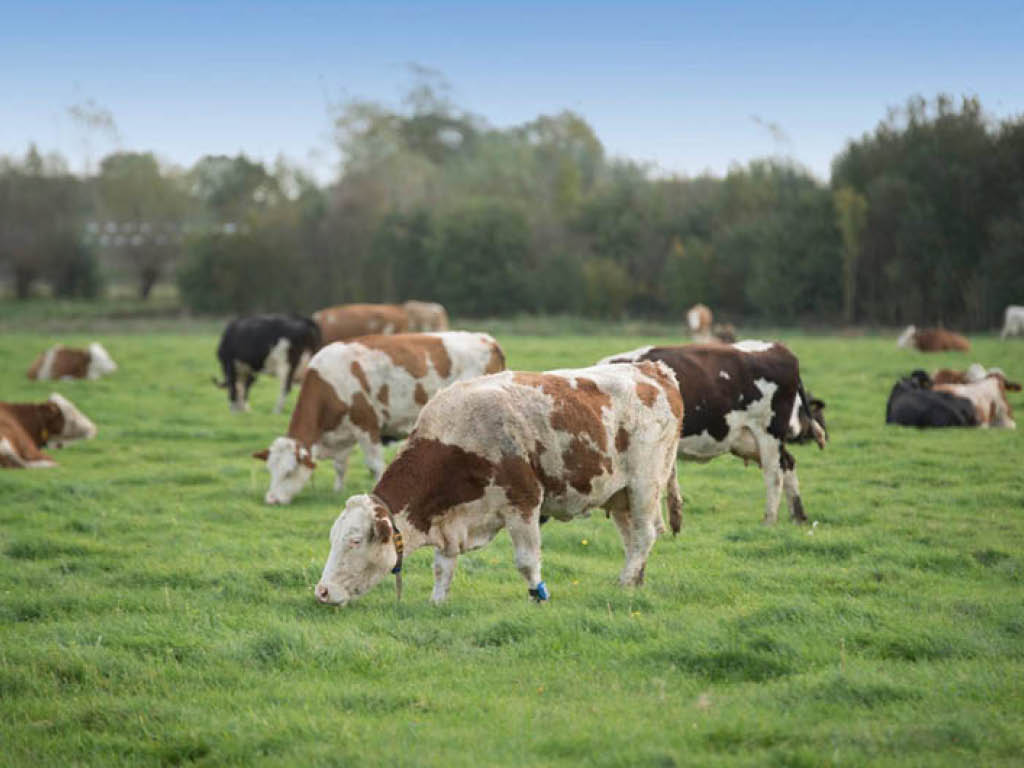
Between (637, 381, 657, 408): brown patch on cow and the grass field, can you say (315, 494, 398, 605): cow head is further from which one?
(637, 381, 657, 408): brown patch on cow

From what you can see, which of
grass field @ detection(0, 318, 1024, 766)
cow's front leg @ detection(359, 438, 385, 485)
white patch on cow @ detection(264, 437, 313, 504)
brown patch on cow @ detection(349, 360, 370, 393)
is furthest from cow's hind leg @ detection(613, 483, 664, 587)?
brown patch on cow @ detection(349, 360, 370, 393)

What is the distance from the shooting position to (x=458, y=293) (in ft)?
175

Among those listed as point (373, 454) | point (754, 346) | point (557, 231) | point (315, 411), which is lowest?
point (373, 454)

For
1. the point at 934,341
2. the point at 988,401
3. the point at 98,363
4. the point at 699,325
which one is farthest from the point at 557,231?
the point at 988,401

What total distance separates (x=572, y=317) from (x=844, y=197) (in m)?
12.2

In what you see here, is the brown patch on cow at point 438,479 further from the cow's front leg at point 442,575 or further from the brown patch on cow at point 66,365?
the brown patch on cow at point 66,365

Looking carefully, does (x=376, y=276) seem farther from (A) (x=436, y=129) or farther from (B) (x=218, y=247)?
(A) (x=436, y=129)

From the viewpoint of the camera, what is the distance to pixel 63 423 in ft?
55.5

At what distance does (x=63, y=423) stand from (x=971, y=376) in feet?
48.5

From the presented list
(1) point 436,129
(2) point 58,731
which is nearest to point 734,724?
(2) point 58,731

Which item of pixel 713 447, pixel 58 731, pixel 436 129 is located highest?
pixel 436 129

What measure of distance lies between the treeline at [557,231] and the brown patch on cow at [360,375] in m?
31.9

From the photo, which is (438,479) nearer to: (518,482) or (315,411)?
(518,482)

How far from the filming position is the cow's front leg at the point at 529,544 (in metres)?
7.55
